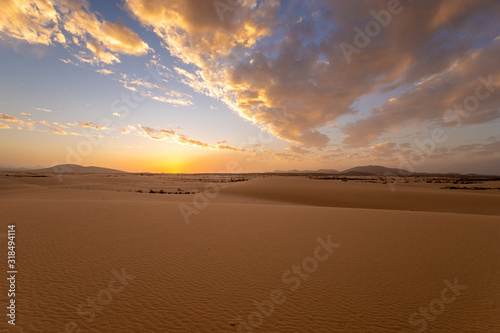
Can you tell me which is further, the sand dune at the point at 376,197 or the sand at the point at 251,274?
the sand dune at the point at 376,197

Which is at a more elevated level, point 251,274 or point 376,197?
point 376,197

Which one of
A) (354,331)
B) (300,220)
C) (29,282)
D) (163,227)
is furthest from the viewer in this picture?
(300,220)

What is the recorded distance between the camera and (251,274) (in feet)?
21.9

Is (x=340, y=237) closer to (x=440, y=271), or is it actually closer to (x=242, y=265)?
(x=440, y=271)

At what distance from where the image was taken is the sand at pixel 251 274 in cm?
465

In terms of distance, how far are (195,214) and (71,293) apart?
368 inches

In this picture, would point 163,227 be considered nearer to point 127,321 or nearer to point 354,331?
point 127,321

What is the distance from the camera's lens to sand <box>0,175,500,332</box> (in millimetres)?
4652

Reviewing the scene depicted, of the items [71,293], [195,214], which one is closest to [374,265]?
[71,293]

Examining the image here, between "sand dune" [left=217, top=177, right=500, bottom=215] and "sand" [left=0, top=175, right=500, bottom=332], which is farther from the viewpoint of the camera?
"sand dune" [left=217, top=177, right=500, bottom=215]

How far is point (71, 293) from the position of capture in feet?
17.5

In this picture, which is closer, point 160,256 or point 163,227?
point 160,256

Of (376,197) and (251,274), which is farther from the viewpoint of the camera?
(376,197)

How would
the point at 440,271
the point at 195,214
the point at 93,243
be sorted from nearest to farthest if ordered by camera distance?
the point at 440,271, the point at 93,243, the point at 195,214
